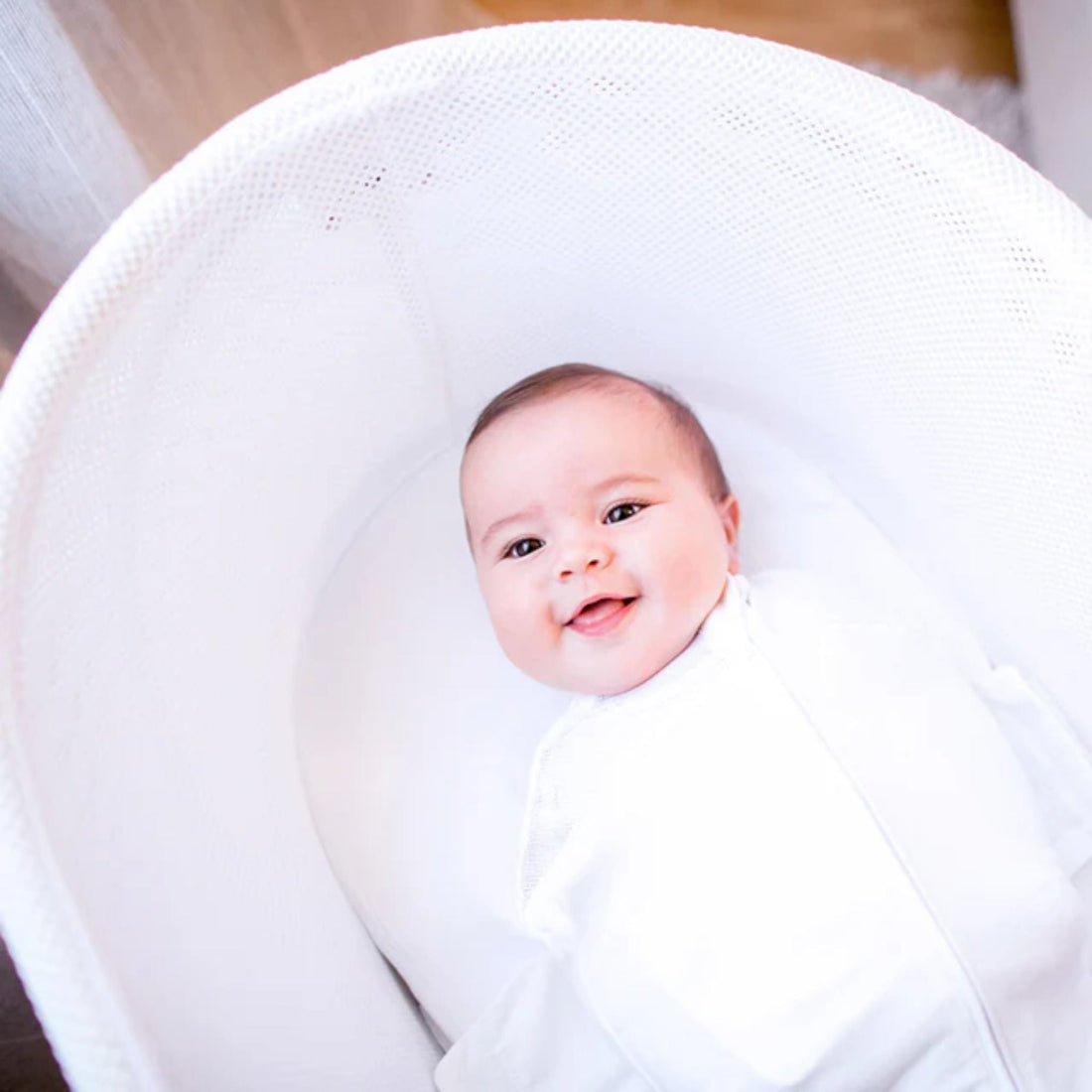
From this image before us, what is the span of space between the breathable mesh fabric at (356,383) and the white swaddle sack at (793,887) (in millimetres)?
129

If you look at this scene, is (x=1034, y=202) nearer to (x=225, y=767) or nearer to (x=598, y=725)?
(x=598, y=725)

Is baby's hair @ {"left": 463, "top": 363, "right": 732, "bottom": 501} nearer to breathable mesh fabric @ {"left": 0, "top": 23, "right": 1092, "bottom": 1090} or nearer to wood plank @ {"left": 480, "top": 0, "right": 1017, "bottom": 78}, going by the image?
breathable mesh fabric @ {"left": 0, "top": 23, "right": 1092, "bottom": 1090}

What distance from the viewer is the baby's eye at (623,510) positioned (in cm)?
83

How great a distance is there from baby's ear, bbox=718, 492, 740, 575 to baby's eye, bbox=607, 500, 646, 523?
109mm

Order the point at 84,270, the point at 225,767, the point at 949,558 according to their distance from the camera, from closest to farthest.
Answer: the point at 84,270 < the point at 225,767 < the point at 949,558

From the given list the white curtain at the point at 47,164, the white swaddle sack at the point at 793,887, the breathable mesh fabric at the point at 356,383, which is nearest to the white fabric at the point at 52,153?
the white curtain at the point at 47,164

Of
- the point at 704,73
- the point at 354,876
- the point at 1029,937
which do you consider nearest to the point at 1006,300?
the point at 704,73

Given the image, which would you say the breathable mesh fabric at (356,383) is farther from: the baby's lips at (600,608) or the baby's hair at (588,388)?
the baby's lips at (600,608)

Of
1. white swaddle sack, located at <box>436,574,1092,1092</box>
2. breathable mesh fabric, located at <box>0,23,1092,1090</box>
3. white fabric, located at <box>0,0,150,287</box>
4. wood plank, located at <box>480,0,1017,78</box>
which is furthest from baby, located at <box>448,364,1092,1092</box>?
wood plank, located at <box>480,0,1017,78</box>

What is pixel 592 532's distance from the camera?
81 centimetres

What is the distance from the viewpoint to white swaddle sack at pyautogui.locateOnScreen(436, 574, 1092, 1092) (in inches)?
27.4

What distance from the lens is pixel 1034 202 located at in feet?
2.18

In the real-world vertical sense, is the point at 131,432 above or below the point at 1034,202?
above

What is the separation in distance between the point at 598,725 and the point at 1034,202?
48cm
